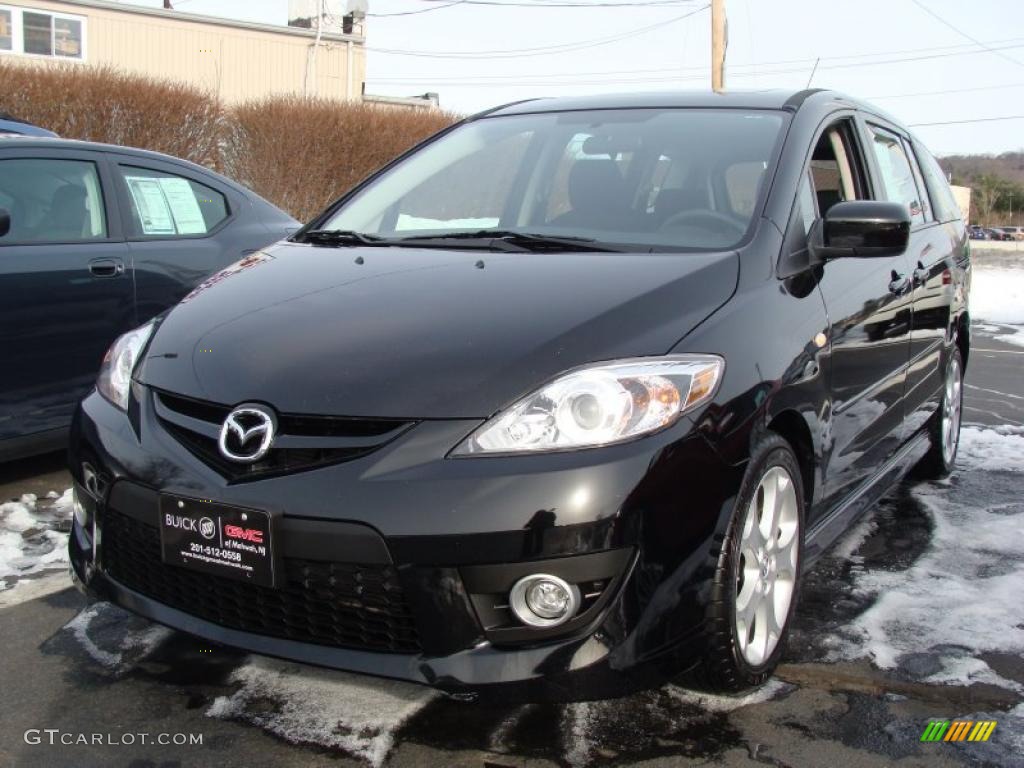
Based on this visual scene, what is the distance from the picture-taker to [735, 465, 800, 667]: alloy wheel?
268 centimetres

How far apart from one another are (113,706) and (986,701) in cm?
220

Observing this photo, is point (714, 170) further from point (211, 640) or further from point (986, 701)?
point (211, 640)

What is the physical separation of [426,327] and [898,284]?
1.96 meters

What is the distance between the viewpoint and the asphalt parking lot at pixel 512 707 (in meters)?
2.53

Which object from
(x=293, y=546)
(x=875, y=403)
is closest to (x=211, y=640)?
(x=293, y=546)

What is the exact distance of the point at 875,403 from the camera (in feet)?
11.8

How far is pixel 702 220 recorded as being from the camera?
3.25m

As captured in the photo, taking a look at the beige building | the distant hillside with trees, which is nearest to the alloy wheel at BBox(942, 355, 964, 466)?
the beige building

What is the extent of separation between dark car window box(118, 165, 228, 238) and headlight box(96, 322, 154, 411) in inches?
86.5

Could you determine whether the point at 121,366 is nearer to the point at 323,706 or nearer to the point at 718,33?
the point at 323,706

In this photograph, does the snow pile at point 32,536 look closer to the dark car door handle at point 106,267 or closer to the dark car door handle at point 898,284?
the dark car door handle at point 106,267

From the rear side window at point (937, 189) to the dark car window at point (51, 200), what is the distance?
3.73 metres

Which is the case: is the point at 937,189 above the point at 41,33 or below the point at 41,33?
below

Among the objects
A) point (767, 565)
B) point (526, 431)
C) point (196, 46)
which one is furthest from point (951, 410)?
point (196, 46)
